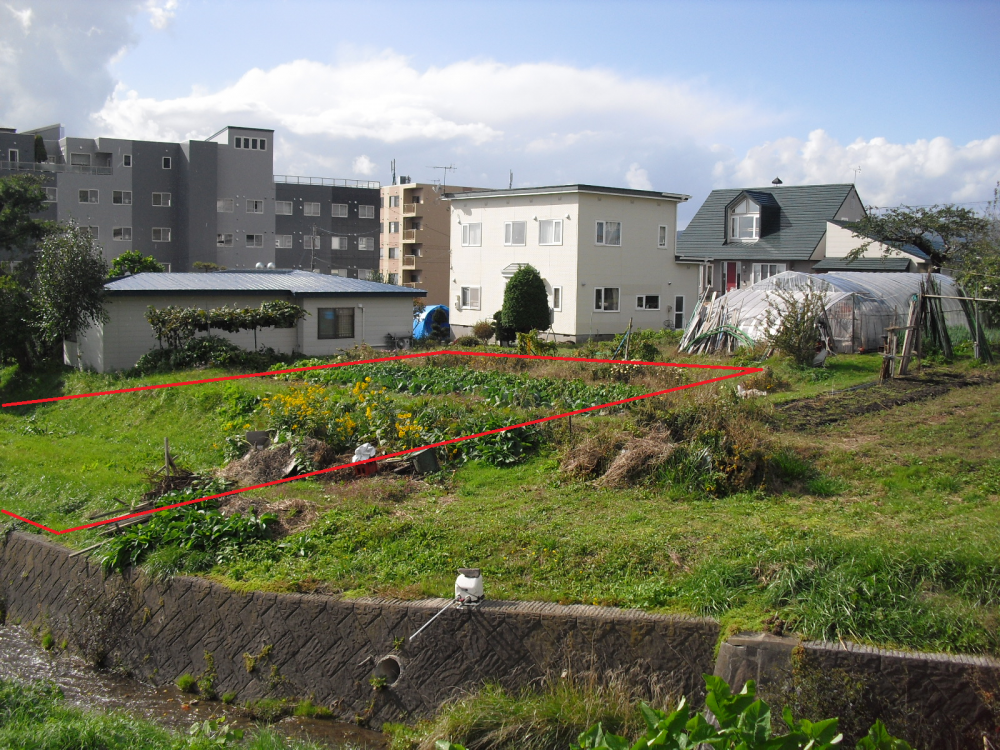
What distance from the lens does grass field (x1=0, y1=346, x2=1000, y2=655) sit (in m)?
6.64

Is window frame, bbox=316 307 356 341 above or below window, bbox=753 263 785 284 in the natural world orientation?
below

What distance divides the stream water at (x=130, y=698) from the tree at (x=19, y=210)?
26082mm

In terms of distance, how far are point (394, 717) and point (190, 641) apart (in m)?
2.67

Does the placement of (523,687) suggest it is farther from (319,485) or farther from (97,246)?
(97,246)

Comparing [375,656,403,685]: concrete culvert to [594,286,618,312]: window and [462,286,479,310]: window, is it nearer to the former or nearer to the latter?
[594,286,618,312]: window

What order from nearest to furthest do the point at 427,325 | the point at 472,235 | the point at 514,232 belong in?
the point at 427,325 → the point at 514,232 → the point at 472,235

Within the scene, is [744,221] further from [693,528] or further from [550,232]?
[693,528]

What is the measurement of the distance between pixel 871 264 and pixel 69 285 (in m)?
29.9

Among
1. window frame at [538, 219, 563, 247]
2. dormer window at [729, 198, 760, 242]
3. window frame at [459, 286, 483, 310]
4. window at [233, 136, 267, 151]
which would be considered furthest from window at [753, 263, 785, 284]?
window at [233, 136, 267, 151]

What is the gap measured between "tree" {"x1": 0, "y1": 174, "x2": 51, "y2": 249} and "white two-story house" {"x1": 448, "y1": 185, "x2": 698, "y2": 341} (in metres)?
16.7

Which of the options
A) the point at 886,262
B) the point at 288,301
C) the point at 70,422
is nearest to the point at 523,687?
the point at 70,422

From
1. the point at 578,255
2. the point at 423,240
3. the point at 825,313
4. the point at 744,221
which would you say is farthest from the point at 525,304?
the point at 423,240

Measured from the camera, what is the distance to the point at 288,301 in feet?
85.0

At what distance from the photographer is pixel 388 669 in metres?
7.77
